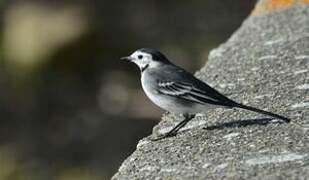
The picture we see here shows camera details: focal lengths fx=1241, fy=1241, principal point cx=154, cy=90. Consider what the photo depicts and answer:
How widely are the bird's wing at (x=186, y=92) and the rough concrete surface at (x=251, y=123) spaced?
0.12 metres

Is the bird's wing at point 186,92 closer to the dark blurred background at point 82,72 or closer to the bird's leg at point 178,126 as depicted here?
the bird's leg at point 178,126

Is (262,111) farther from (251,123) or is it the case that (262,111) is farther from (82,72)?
(82,72)

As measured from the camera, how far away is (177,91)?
6.67 metres

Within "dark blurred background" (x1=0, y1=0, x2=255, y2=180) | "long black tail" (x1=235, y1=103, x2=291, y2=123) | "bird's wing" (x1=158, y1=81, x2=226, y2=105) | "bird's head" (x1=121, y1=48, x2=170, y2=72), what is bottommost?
"long black tail" (x1=235, y1=103, x2=291, y2=123)

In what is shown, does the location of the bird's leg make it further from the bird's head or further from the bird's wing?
the bird's head

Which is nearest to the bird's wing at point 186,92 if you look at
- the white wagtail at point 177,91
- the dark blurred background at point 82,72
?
the white wagtail at point 177,91

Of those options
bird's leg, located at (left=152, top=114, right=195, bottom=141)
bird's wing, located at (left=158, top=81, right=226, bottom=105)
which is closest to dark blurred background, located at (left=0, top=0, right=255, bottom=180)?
bird's wing, located at (left=158, top=81, right=226, bottom=105)

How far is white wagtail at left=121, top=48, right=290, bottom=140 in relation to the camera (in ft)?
20.7

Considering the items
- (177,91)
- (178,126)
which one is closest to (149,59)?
(177,91)

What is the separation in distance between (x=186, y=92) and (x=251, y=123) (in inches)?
24.1

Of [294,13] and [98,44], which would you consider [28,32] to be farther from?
[294,13]

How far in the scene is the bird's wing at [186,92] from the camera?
6.36 metres

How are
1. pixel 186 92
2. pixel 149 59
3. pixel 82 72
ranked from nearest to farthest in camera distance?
pixel 186 92
pixel 149 59
pixel 82 72

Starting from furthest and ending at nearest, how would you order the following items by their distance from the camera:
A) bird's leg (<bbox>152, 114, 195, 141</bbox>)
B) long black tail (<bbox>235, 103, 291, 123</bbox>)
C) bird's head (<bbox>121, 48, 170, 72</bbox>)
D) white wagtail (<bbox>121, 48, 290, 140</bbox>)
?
1. bird's head (<bbox>121, 48, 170, 72</bbox>)
2. white wagtail (<bbox>121, 48, 290, 140</bbox>)
3. bird's leg (<bbox>152, 114, 195, 141</bbox>)
4. long black tail (<bbox>235, 103, 291, 123</bbox>)
